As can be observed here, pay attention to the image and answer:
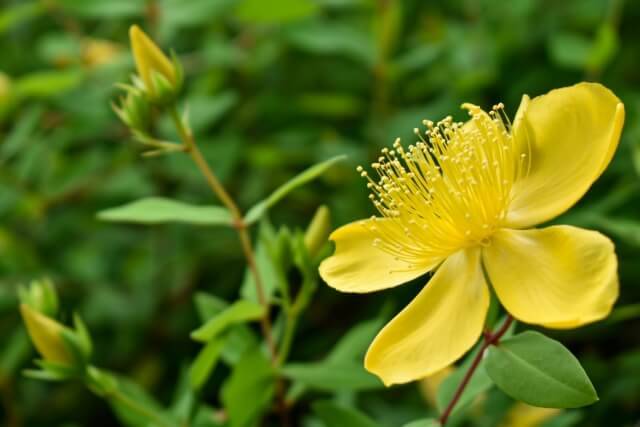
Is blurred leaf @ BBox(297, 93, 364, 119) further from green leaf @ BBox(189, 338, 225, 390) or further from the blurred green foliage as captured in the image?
green leaf @ BBox(189, 338, 225, 390)

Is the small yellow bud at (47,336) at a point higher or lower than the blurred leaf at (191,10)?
lower

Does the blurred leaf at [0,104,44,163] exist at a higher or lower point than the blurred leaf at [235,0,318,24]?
lower

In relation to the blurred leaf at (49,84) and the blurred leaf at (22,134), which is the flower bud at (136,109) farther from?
the blurred leaf at (22,134)

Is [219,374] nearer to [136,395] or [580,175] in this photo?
[136,395]

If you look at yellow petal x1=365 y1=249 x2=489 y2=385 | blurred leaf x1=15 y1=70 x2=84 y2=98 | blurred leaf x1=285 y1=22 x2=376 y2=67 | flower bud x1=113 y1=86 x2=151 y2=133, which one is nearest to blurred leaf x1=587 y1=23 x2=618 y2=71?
blurred leaf x1=285 y1=22 x2=376 y2=67

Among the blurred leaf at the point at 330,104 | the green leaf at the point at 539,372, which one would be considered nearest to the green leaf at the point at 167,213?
the green leaf at the point at 539,372

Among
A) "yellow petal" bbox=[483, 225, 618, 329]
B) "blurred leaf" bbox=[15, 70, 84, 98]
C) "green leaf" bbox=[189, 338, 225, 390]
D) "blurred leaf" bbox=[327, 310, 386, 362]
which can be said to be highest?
"blurred leaf" bbox=[15, 70, 84, 98]
